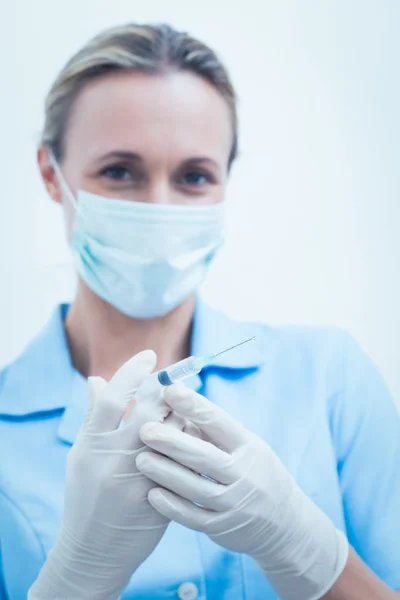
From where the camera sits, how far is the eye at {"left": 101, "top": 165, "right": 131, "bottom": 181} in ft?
3.34

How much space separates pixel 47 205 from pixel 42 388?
34cm

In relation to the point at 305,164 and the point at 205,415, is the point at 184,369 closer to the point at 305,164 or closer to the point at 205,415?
the point at 205,415

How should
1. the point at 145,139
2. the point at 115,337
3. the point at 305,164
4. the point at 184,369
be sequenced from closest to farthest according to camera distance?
the point at 184,369 → the point at 145,139 → the point at 115,337 → the point at 305,164

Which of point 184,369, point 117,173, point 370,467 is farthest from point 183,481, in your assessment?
point 117,173

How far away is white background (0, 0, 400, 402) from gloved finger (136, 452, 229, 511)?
1.57 feet

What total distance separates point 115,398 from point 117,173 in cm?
40

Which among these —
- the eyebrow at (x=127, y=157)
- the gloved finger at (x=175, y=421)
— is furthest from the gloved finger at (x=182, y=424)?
the eyebrow at (x=127, y=157)

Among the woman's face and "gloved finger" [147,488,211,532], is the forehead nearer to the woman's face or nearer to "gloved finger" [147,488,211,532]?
the woman's face

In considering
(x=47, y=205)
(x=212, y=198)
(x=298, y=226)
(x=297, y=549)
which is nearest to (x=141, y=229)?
(x=212, y=198)

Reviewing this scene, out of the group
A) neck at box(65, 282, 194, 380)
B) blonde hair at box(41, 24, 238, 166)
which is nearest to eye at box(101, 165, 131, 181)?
blonde hair at box(41, 24, 238, 166)

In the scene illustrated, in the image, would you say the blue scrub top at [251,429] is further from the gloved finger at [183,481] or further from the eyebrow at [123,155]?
the eyebrow at [123,155]

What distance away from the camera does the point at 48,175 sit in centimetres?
111

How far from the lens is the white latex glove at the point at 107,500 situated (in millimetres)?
795

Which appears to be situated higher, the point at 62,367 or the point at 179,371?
the point at 179,371
